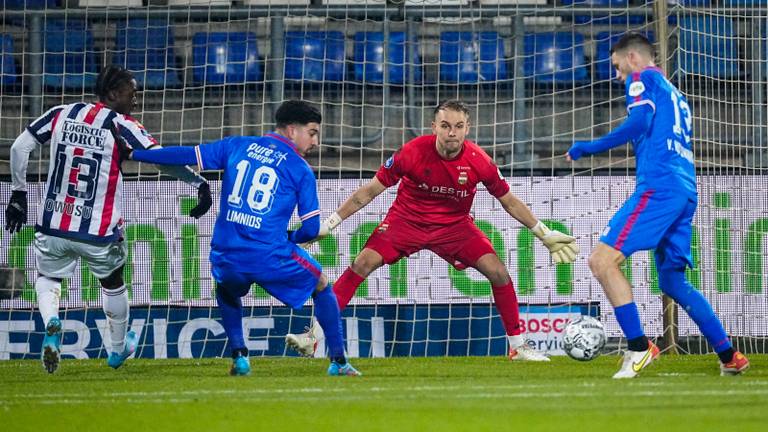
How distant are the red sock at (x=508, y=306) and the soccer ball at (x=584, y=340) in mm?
939

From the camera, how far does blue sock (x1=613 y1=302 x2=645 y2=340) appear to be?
7.00 metres

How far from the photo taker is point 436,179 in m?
8.77

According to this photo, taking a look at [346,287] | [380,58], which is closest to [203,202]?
[346,287]

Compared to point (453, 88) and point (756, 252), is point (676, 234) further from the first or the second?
point (453, 88)

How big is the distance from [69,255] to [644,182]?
369 cm

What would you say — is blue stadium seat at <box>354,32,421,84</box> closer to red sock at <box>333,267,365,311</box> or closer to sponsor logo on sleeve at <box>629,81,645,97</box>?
red sock at <box>333,267,365,311</box>

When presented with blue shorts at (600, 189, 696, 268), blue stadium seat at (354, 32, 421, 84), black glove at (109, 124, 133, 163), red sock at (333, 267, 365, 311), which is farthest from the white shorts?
blue stadium seat at (354, 32, 421, 84)

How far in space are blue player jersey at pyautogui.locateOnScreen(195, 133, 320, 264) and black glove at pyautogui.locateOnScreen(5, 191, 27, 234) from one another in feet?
5.28

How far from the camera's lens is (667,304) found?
33.1ft

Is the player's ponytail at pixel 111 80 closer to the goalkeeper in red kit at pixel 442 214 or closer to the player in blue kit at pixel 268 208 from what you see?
the player in blue kit at pixel 268 208

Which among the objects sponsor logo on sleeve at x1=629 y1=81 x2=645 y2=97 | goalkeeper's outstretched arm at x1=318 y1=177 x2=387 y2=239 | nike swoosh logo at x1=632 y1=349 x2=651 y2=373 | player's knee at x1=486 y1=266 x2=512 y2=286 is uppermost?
sponsor logo on sleeve at x1=629 y1=81 x2=645 y2=97

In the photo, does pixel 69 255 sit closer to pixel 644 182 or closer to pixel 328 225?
pixel 328 225

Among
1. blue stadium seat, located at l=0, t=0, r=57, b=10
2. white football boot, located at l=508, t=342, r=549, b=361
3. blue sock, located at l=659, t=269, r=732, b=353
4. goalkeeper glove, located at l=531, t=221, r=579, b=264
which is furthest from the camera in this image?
blue stadium seat, located at l=0, t=0, r=57, b=10

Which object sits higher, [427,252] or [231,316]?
[427,252]
